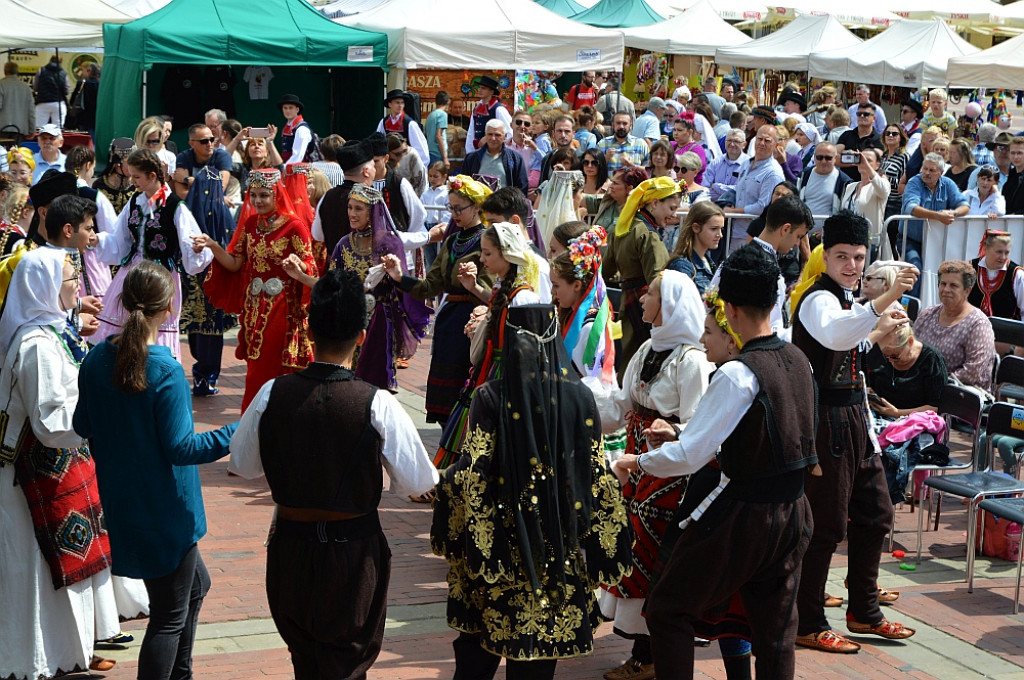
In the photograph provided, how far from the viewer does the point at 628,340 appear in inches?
324

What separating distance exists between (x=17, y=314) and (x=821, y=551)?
11.9 ft

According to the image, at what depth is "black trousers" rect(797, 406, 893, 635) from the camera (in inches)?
224

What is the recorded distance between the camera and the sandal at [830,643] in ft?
19.4

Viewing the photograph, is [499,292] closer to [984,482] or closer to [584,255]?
[584,255]

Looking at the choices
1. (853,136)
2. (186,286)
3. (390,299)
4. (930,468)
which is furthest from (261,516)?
(853,136)

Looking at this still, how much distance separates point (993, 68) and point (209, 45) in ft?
37.3

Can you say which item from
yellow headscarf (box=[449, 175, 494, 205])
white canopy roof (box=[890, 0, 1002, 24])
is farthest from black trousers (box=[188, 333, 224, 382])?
white canopy roof (box=[890, 0, 1002, 24])

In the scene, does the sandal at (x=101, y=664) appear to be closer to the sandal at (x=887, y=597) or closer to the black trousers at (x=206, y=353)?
the sandal at (x=887, y=597)

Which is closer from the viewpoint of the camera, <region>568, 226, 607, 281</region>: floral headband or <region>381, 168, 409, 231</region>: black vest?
<region>568, 226, 607, 281</region>: floral headband

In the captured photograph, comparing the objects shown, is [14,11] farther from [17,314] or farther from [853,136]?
[17,314]

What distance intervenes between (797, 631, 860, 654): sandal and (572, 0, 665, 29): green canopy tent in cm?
2372

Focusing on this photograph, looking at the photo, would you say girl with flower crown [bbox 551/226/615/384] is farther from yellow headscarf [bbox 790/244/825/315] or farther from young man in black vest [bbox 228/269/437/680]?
young man in black vest [bbox 228/269/437/680]

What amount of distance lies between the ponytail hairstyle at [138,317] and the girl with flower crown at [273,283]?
3.41m

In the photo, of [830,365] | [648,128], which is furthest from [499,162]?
[830,365]
